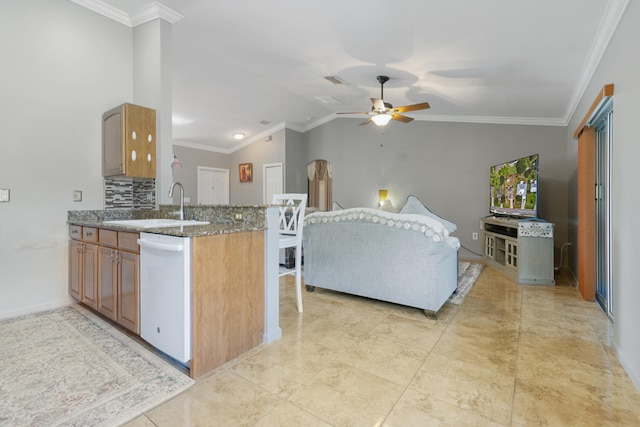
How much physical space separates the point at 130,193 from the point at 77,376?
210 cm

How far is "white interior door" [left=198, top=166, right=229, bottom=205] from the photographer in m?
7.69

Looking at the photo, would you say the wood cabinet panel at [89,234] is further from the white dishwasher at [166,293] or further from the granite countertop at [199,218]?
the white dishwasher at [166,293]

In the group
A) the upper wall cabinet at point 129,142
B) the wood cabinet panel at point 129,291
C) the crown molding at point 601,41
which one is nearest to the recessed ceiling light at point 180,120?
the upper wall cabinet at point 129,142

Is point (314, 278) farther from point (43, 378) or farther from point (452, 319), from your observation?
point (43, 378)

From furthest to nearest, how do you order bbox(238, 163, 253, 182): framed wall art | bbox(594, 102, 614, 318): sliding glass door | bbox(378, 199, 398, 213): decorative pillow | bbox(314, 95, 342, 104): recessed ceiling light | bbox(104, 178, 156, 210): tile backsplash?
1. bbox(238, 163, 253, 182): framed wall art
2. bbox(378, 199, 398, 213): decorative pillow
3. bbox(314, 95, 342, 104): recessed ceiling light
4. bbox(104, 178, 156, 210): tile backsplash
5. bbox(594, 102, 614, 318): sliding glass door

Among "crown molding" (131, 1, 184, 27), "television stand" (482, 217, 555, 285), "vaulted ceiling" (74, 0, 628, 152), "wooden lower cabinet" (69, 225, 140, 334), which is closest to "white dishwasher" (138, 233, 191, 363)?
"wooden lower cabinet" (69, 225, 140, 334)

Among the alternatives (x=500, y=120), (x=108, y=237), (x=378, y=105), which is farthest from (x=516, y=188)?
(x=108, y=237)

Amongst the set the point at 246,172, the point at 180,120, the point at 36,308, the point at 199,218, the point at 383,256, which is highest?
the point at 180,120

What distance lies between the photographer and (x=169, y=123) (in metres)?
3.21

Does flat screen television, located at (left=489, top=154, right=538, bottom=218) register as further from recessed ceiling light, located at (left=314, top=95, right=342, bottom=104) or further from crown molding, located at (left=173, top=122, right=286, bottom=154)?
crown molding, located at (left=173, top=122, right=286, bottom=154)

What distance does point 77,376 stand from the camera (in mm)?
1814

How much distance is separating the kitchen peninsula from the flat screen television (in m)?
3.55

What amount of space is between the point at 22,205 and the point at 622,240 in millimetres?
4669

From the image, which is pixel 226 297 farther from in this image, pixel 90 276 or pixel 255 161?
pixel 255 161
